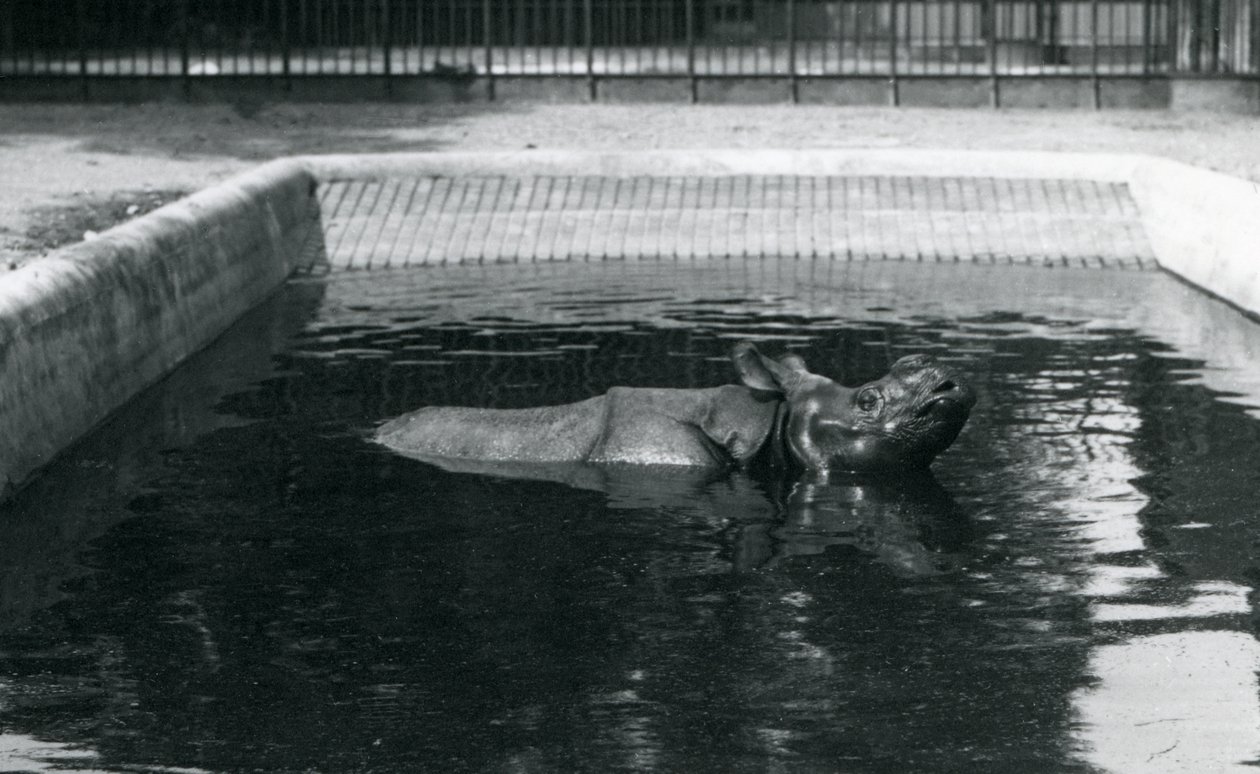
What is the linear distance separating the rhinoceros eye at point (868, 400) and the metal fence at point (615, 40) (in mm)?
13573

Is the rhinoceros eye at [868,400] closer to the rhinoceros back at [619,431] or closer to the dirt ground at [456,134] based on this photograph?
the rhinoceros back at [619,431]

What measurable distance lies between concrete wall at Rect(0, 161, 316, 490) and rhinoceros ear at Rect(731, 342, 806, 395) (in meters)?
2.96

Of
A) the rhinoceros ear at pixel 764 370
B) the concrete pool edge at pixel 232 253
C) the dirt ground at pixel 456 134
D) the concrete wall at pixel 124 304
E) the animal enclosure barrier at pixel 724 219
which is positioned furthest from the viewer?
the dirt ground at pixel 456 134

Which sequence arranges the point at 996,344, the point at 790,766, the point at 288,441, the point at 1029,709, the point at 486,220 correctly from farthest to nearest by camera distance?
1. the point at 486,220
2. the point at 996,344
3. the point at 288,441
4. the point at 1029,709
5. the point at 790,766

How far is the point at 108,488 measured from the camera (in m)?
8.98

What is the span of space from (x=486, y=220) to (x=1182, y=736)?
10.9 m

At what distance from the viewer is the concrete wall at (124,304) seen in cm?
920

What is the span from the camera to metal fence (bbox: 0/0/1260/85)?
22.8 meters

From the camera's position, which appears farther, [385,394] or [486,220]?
[486,220]

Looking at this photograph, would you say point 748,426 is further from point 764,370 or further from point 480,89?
point 480,89

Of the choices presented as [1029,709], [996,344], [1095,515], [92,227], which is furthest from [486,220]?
[1029,709]

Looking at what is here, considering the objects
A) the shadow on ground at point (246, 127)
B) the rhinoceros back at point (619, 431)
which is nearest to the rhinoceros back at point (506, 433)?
the rhinoceros back at point (619, 431)

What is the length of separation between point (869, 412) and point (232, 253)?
6.01 meters

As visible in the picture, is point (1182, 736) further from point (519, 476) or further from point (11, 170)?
point (11, 170)
